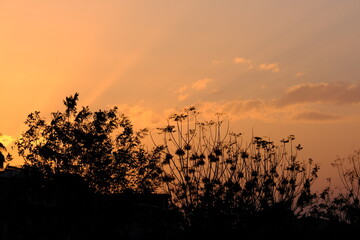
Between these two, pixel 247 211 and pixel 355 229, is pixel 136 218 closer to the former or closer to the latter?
pixel 247 211

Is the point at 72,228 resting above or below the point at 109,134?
below

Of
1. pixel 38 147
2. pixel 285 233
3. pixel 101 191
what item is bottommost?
pixel 285 233

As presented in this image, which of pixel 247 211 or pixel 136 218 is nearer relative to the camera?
pixel 247 211

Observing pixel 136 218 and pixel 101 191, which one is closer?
pixel 101 191

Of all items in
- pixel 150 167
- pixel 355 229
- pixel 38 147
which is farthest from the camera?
pixel 355 229

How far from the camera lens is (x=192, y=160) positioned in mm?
27406

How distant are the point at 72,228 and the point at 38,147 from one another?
4938mm

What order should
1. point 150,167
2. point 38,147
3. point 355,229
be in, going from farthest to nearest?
point 355,229 → point 150,167 → point 38,147

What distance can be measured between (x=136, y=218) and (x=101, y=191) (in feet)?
10.6

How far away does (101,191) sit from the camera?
27.4m

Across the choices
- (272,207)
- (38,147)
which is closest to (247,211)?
(272,207)

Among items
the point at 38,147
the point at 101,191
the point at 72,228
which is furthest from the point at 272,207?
the point at 38,147

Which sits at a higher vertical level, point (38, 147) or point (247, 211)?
point (38, 147)

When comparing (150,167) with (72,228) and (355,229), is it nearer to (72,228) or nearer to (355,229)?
(72,228)
